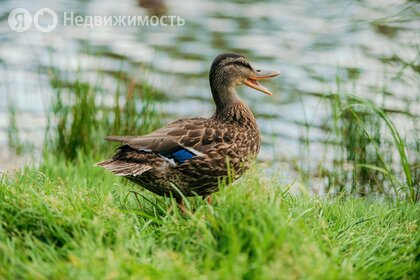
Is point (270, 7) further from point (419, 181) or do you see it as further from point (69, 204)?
point (69, 204)

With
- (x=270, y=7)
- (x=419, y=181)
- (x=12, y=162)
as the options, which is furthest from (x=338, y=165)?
(x=270, y=7)

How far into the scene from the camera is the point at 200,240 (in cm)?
367

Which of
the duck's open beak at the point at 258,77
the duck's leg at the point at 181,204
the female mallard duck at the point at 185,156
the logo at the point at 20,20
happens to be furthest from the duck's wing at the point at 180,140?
the logo at the point at 20,20

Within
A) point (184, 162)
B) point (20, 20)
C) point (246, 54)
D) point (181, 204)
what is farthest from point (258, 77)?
point (20, 20)

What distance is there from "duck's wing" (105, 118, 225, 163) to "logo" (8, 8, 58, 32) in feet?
24.5

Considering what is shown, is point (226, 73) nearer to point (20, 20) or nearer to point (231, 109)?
point (231, 109)

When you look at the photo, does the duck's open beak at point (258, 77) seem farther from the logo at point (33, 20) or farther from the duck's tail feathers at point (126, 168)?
the logo at point (33, 20)

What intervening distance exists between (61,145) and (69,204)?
3294 mm

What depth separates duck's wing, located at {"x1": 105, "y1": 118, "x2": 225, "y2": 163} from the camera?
15.7 ft

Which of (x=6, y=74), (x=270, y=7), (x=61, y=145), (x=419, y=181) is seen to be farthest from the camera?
(x=270, y=7)

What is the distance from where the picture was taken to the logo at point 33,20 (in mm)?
11945

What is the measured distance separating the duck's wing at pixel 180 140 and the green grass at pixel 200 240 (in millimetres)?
435

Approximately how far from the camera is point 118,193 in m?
4.94

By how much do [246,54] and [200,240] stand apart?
787 cm
